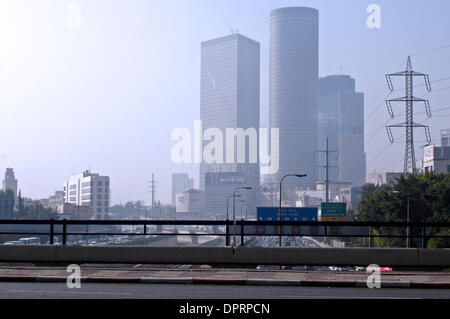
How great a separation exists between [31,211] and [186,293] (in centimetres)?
18893

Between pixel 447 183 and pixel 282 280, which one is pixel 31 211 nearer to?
pixel 447 183

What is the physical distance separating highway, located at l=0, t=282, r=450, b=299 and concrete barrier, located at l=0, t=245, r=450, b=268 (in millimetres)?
2830

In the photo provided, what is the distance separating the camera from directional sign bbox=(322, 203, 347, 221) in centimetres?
8350

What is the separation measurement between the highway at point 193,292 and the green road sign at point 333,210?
69.9 m

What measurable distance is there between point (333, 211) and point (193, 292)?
7246 cm

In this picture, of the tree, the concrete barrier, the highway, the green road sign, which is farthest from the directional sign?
the highway

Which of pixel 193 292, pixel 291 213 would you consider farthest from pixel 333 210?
pixel 193 292

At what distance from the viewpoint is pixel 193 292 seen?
538 inches

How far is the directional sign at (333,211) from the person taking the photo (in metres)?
83.5

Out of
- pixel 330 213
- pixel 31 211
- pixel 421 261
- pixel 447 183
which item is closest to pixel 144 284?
pixel 421 261

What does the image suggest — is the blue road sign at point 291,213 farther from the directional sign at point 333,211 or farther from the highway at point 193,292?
the highway at point 193,292

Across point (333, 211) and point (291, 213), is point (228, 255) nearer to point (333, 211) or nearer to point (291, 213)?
point (291, 213)

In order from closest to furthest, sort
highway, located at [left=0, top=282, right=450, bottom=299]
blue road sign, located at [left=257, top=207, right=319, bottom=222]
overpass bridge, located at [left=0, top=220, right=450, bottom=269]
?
1. highway, located at [left=0, top=282, right=450, bottom=299]
2. overpass bridge, located at [left=0, top=220, right=450, bottom=269]
3. blue road sign, located at [left=257, top=207, right=319, bottom=222]

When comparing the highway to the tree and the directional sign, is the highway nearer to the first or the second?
the tree
